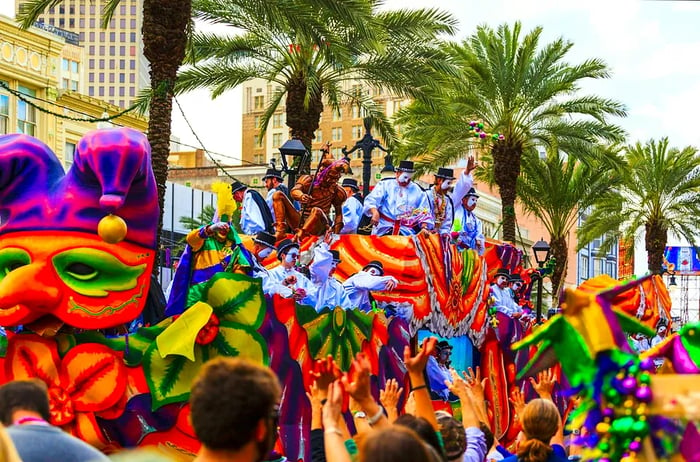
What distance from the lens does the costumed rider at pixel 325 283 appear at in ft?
38.9

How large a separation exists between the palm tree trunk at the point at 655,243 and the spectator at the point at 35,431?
29.8 meters

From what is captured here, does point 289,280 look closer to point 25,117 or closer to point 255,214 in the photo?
point 255,214

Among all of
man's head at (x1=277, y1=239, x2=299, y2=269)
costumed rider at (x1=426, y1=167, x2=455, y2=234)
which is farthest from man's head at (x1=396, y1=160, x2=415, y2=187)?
man's head at (x1=277, y1=239, x2=299, y2=269)

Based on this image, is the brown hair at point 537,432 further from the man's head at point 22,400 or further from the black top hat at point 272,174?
the black top hat at point 272,174

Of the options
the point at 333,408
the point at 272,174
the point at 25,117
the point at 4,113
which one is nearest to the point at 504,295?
the point at 272,174

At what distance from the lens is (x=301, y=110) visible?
20.8 meters

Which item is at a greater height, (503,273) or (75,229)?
(75,229)

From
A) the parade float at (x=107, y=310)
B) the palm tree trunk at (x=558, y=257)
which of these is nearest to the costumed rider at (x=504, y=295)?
the parade float at (x=107, y=310)

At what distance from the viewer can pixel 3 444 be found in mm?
3336

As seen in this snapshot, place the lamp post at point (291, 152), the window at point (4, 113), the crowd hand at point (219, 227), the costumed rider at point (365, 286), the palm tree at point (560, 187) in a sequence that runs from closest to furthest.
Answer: the crowd hand at point (219, 227) → the costumed rider at point (365, 286) → the lamp post at point (291, 152) → the palm tree at point (560, 187) → the window at point (4, 113)

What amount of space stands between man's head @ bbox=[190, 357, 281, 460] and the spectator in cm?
59

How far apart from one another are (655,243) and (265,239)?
22140 mm

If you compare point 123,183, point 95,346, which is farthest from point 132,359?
point 123,183

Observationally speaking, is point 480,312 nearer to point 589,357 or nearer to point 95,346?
point 95,346
